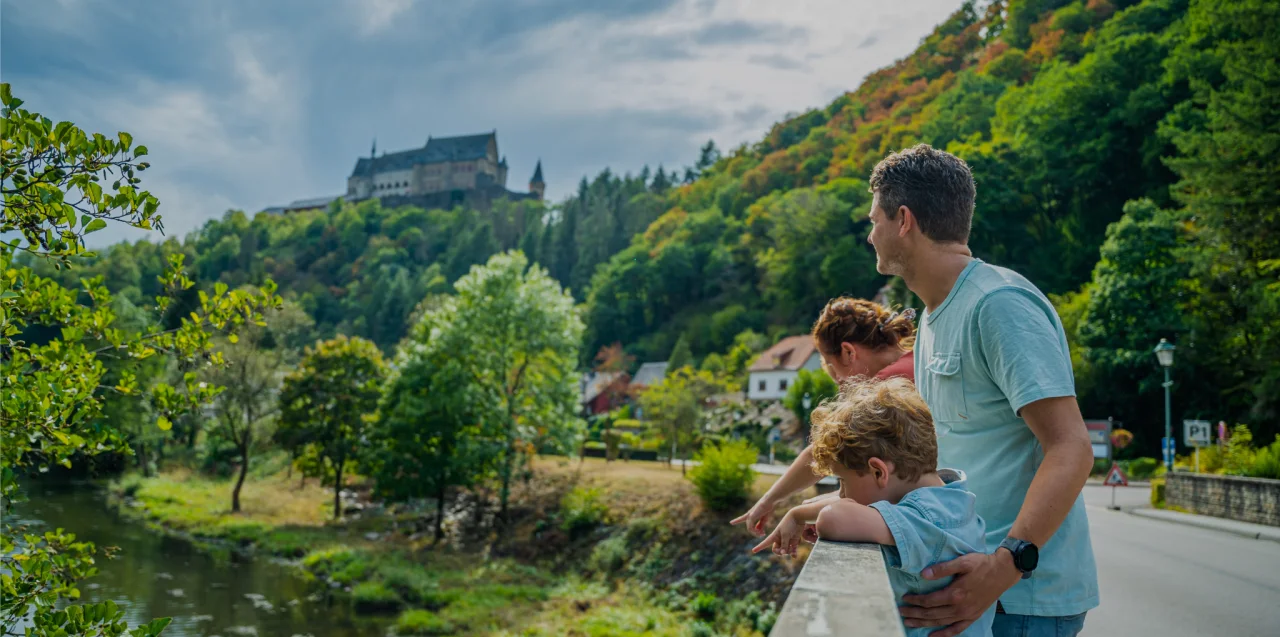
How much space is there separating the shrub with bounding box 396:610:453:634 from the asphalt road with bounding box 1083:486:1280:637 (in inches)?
449

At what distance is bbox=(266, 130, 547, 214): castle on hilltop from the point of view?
13312 centimetres

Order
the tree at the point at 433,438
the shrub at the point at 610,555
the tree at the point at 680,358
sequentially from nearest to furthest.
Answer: the shrub at the point at 610,555
the tree at the point at 433,438
the tree at the point at 680,358

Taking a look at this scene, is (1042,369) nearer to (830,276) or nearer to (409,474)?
(409,474)

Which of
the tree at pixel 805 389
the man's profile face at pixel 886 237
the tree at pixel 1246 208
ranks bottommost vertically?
the tree at pixel 805 389

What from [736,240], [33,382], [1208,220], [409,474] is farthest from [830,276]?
[33,382]

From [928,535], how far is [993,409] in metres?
0.48

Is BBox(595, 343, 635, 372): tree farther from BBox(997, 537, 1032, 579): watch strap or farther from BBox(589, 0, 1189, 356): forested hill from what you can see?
BBox(997, 537, 1032, 579): watch strap

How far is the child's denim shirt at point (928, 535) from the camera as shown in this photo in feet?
5.69

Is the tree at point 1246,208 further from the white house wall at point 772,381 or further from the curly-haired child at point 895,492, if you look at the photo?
the curly-haired child at point 895,492

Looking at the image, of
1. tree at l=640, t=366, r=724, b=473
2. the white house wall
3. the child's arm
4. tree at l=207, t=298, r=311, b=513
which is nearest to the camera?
the child's arm

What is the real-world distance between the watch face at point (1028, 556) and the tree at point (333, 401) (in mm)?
28202

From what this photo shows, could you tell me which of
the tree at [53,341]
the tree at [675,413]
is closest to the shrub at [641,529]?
the tree at [675,413]

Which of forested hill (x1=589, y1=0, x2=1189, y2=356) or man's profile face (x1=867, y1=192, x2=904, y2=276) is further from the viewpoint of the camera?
forested hill (x1=589, y1=0, x2=1189, y2=356)

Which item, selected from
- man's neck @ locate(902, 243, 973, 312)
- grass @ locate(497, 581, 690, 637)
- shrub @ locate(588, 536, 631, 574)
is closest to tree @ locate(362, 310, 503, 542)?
shrub @ locate(588, 536, 631, 574)
